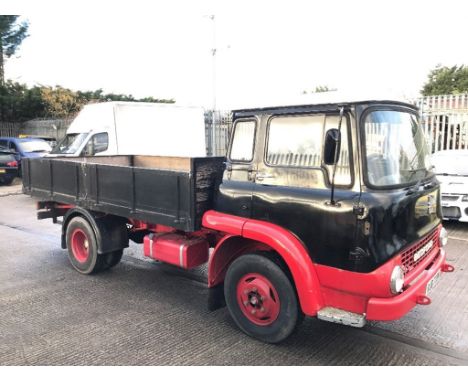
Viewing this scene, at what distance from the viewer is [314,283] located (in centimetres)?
344

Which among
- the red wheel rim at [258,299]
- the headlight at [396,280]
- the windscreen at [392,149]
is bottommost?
the red wheel rim at [258,299]

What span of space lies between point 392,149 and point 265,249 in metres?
1.46

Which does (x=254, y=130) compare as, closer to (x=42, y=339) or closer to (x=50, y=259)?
(x=42, y=339)

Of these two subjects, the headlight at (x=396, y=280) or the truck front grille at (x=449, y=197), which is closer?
the headlight at (x=396, y=280)

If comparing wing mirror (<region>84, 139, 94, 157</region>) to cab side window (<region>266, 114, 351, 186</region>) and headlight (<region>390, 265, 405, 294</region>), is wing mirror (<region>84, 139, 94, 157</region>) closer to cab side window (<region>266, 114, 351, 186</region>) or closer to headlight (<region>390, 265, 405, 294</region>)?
cab side window (<region>266, 114, 351, 186</region>)

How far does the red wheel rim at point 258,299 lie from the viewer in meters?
3.81

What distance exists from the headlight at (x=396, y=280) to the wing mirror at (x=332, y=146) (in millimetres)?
959

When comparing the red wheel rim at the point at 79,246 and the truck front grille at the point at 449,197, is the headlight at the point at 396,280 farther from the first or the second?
the truck front grille at the point at 449,197

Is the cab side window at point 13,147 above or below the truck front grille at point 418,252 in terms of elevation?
above

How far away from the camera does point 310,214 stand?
3521 millimetres

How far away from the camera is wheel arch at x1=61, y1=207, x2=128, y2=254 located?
18.2ft

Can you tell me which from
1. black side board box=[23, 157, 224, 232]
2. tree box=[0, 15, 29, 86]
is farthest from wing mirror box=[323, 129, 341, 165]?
tree box=[0, 15, 29, 86]

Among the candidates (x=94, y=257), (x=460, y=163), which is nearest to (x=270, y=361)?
(x=94, y=257)

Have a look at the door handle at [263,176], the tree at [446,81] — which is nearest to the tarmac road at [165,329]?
the door handle at [263,176]
